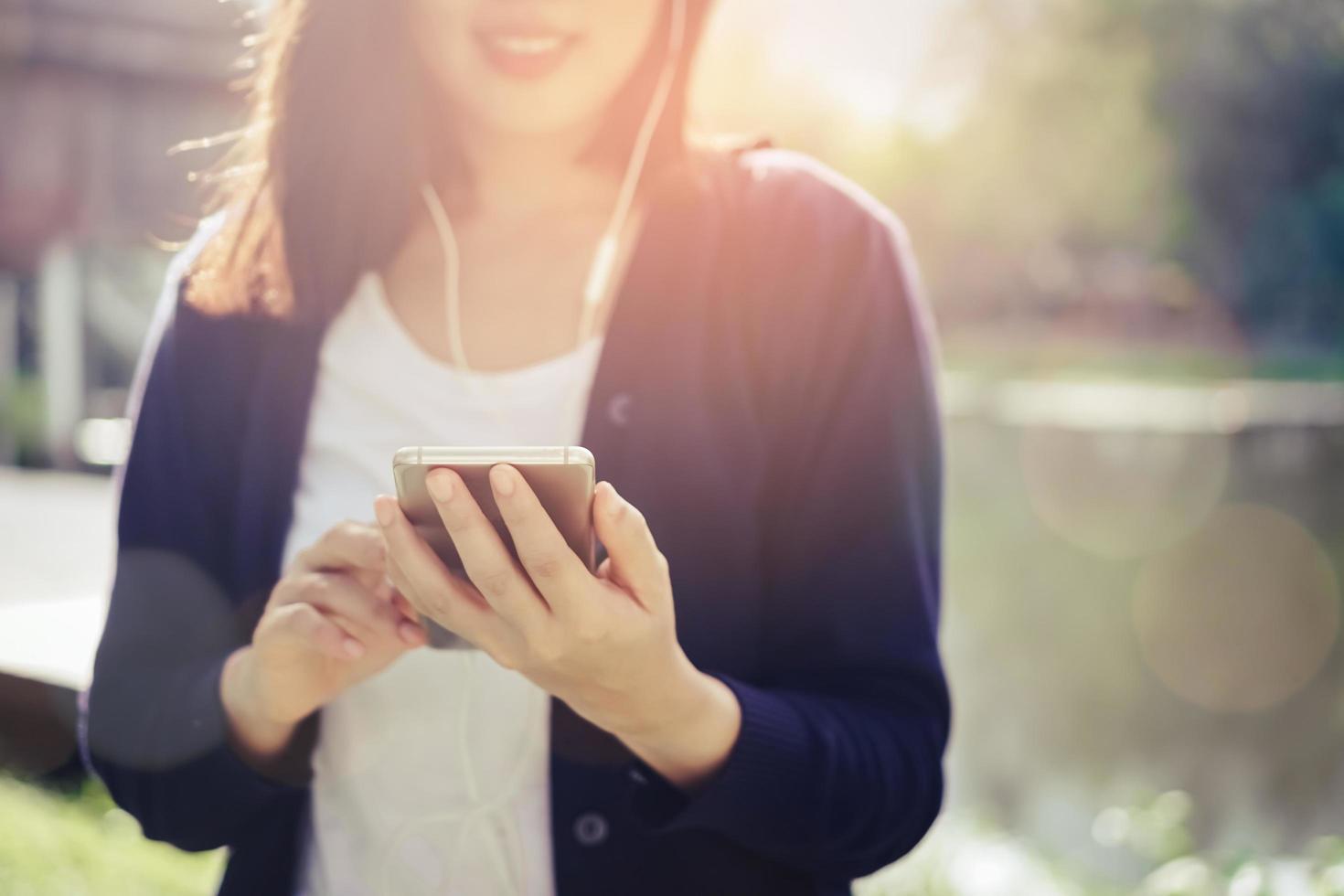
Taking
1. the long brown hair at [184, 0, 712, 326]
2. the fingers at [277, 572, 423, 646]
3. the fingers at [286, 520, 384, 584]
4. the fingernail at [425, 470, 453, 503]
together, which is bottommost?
the fingers at [277, 572, 423, 646]

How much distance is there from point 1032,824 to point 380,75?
585cm

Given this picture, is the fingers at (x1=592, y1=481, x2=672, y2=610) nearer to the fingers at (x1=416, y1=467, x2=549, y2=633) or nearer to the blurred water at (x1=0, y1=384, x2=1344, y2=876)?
the fingers at (x1=416, y1=467, x2=549, y2=633)

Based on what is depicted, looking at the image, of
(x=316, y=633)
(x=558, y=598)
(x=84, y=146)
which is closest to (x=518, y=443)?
(x=316, y=633)

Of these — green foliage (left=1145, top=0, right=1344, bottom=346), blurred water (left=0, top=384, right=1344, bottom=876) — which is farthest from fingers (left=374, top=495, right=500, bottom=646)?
green foliage (left=1145, top=0, right=1344, bottom=346)

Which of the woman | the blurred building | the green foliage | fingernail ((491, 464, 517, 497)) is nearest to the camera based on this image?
fingernail ((491, 464, 517, 497))

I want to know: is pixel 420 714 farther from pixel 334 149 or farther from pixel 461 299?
pixel 334 149

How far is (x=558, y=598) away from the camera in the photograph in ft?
2.74

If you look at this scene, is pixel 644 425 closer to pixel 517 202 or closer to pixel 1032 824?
pixel 517 202

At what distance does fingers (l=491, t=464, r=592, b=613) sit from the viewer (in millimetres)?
767

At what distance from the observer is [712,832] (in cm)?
121

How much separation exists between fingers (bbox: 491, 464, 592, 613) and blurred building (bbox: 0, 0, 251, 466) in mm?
8966

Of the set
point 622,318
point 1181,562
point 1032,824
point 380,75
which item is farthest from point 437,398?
point 1181,562

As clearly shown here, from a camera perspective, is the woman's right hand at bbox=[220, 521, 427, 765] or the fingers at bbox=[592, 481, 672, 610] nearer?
the fingers at bbox=[592, 481, 672, 610]

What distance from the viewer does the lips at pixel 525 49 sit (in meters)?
1.22
